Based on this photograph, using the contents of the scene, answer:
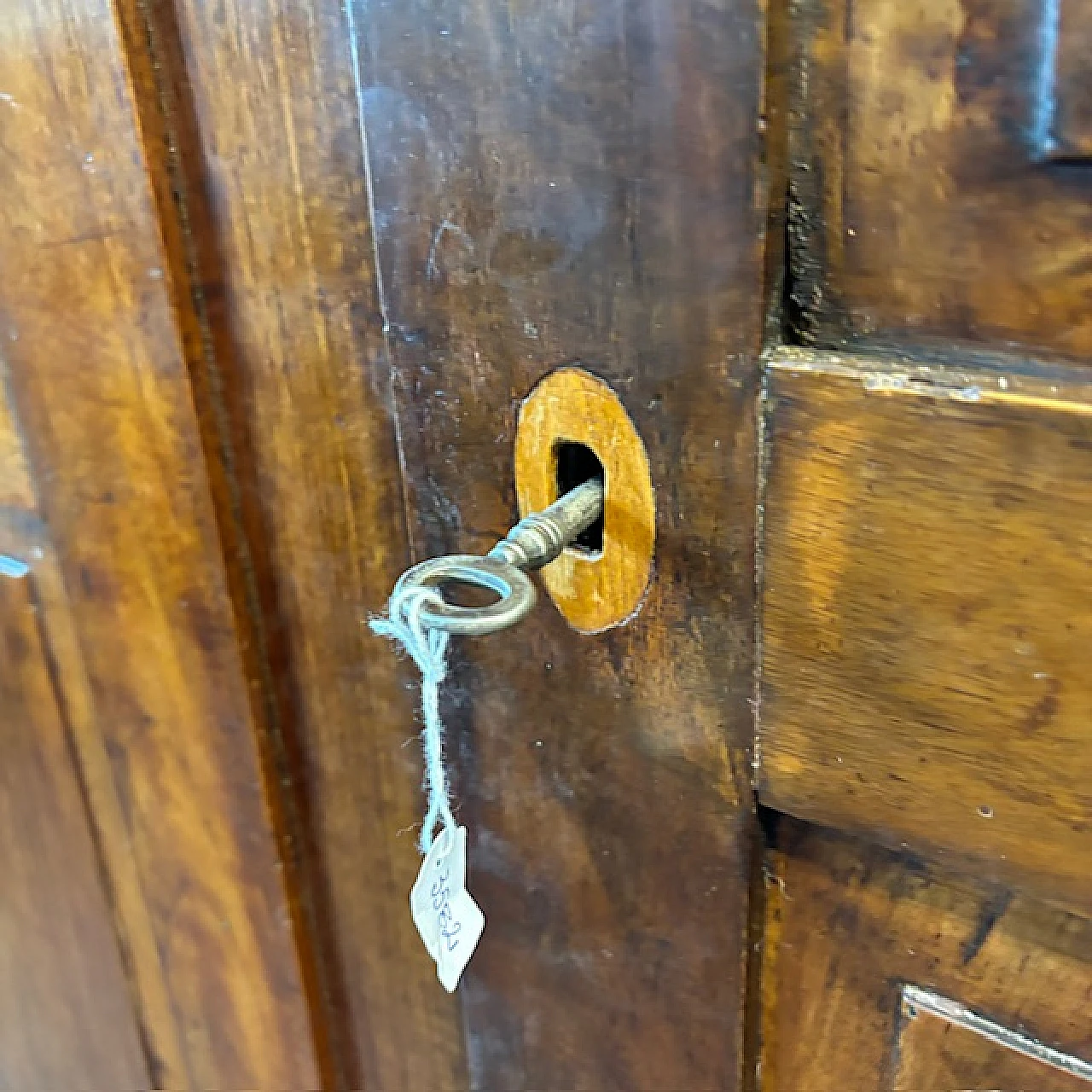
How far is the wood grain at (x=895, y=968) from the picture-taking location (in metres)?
0.34

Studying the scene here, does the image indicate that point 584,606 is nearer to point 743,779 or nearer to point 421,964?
point 743,779

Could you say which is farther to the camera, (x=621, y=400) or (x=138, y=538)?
→ (x=138, y=538)

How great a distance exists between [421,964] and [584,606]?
10.3 inches

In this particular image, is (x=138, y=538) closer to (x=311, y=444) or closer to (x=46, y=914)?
(x=311, y=444)

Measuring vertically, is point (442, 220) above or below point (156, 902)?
above

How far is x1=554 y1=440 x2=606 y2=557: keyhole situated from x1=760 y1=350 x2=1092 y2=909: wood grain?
63 millimetres

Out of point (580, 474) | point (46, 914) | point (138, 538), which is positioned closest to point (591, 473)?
point (580, 474)

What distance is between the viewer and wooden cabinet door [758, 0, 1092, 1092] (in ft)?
0.86

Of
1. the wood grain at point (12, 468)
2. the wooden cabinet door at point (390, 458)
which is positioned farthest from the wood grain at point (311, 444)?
the wood grain at point (12, 468)

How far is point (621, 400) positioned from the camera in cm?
33

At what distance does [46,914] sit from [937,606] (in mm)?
582

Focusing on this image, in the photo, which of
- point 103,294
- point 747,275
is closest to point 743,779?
point 747,275

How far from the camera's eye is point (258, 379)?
426 millimetres

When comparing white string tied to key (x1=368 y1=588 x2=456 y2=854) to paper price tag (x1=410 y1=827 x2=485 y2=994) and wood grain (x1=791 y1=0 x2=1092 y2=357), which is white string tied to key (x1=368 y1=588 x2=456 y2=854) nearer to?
paper price tag (x1=410 y1=827 x2=485 y2=994)
